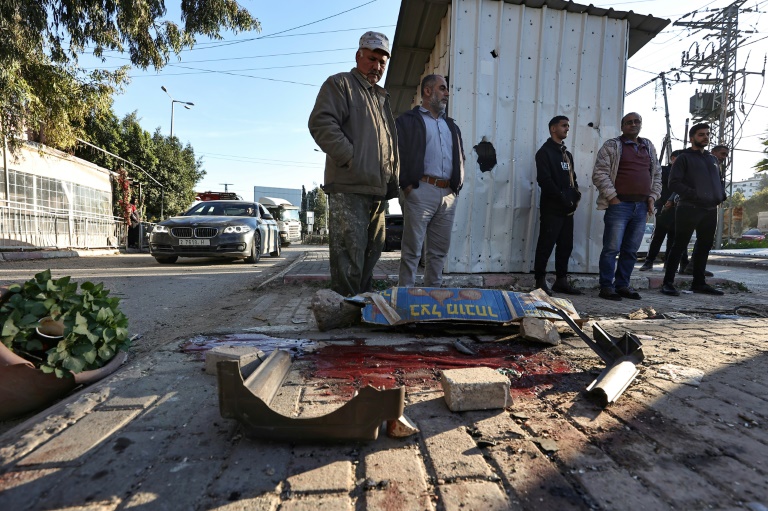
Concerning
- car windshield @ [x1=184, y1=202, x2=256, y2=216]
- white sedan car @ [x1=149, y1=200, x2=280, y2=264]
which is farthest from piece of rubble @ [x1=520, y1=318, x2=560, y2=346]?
car windshield @ [x1=184, y1=202, x2=256, y2=216]

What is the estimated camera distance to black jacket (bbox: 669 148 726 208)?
5055 mm

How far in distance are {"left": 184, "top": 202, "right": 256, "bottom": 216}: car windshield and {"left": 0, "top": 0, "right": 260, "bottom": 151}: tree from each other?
121 inches

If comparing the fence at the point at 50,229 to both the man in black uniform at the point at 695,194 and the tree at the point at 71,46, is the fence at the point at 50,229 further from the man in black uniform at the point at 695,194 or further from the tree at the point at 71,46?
the man in black uniform at the point at 695,194

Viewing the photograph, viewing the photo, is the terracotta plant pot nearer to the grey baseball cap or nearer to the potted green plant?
the potted green plant

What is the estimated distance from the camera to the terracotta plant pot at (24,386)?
5.40ft

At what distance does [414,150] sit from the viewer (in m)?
3.87

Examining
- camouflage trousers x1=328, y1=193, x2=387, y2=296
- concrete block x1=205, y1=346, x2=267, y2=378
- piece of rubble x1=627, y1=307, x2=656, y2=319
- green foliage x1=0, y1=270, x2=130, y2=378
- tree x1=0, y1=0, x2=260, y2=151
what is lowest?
piece of rubble x1=627, y1=307, x2=656, y2=319

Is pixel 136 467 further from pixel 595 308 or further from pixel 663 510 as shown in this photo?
pixel 595 308

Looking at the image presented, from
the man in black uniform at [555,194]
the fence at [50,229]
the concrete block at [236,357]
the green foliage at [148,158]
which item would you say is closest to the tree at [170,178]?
the green foliage at [148,158]

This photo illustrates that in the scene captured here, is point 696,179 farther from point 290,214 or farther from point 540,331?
point 290,214

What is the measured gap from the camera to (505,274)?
17.9 ft

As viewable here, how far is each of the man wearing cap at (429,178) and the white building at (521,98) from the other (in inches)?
50.5

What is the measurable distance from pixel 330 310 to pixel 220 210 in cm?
798

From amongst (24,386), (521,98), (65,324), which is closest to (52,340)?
(65,324)
